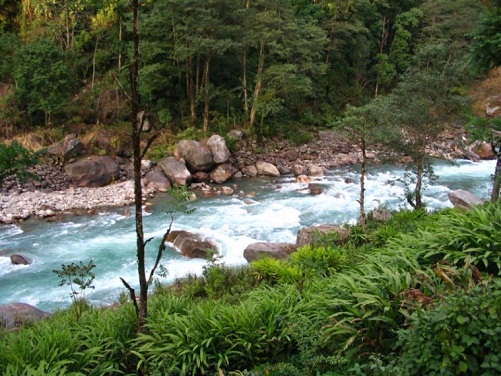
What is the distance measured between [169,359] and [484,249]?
145 inches

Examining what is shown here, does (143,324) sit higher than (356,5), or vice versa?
(356,5)

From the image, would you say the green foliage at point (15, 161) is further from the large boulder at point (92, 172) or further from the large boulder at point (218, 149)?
the large boulder at point (218, 149)

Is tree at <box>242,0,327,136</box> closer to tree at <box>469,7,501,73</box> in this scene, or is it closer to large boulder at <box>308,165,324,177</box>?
large boulder at <box>308,165,324,177</box>

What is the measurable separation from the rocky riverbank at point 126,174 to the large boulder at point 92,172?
0.25 m

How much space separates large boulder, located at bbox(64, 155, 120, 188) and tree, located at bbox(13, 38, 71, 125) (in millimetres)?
3237

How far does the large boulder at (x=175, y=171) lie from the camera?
1867cm

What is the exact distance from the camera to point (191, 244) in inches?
480

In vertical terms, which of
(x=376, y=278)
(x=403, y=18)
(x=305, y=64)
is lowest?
(x=376, y=278)

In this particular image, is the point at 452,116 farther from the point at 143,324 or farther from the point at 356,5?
the point at 356,5

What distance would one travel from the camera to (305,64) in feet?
76.2

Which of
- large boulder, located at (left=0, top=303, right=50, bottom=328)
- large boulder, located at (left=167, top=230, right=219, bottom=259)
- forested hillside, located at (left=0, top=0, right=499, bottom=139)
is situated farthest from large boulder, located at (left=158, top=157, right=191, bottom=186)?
large boulder, located at (left=0, top=303, right=50, bottom=328)

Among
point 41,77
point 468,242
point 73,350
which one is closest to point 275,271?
point 468,242

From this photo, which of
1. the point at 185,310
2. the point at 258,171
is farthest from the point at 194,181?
the point at 185,310

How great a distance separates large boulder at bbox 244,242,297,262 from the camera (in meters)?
10.6
